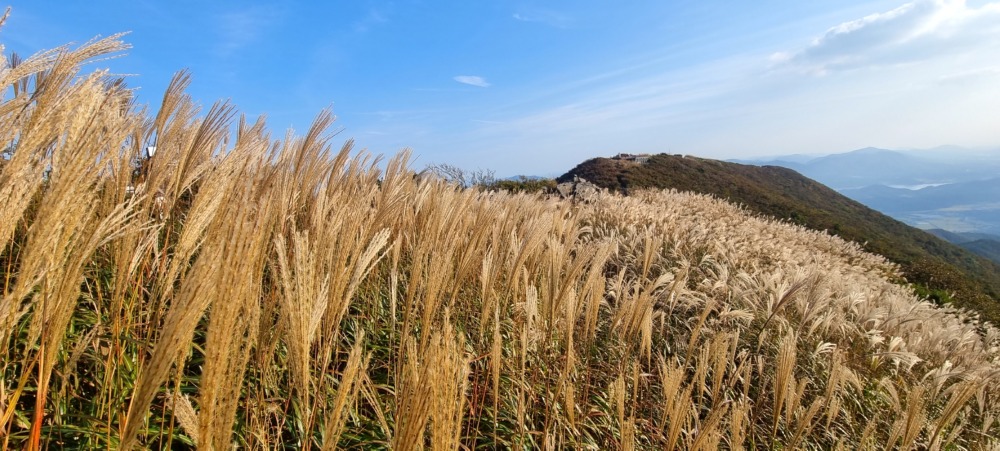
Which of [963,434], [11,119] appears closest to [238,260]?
[11,119]

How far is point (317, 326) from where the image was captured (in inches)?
50.8

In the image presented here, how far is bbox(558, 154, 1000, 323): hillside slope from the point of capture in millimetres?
13471

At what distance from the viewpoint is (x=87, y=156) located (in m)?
0.85

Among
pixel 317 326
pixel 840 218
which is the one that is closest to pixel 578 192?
pixel 317 326

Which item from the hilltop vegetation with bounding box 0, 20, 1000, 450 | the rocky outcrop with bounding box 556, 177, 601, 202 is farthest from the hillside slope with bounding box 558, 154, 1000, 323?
the hilltop vegetation with bounding box 0, 20, 1000, 450

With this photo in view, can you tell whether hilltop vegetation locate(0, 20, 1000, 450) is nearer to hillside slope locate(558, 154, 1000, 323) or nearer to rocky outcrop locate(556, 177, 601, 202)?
rocky outcrop locate(556, 177, 601, 202)

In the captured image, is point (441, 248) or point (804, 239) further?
point (804, 239)

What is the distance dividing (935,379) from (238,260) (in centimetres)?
477

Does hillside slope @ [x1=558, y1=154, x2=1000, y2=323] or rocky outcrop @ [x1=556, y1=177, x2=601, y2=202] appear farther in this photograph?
hillside slope @ [x1=558, y1=154, x2=1000, y2=323]

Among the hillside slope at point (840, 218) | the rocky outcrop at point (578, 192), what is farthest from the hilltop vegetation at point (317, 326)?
the hillside slope at point (840, 218)

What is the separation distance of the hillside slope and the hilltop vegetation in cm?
1048

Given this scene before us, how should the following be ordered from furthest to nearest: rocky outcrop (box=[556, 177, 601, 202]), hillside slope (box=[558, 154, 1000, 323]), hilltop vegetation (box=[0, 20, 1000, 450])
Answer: hillside slope (box=[558, 154, 1000, 323]) < rocky outcrop (box=[556, 177, 601, 202]) < hilltop vegetation (box=[0, 20, 1000, 450])

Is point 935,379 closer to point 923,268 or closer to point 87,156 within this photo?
point 87,156

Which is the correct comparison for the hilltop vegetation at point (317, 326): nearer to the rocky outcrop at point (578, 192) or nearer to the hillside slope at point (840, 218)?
the rocky outcrop at point (578, 192)
